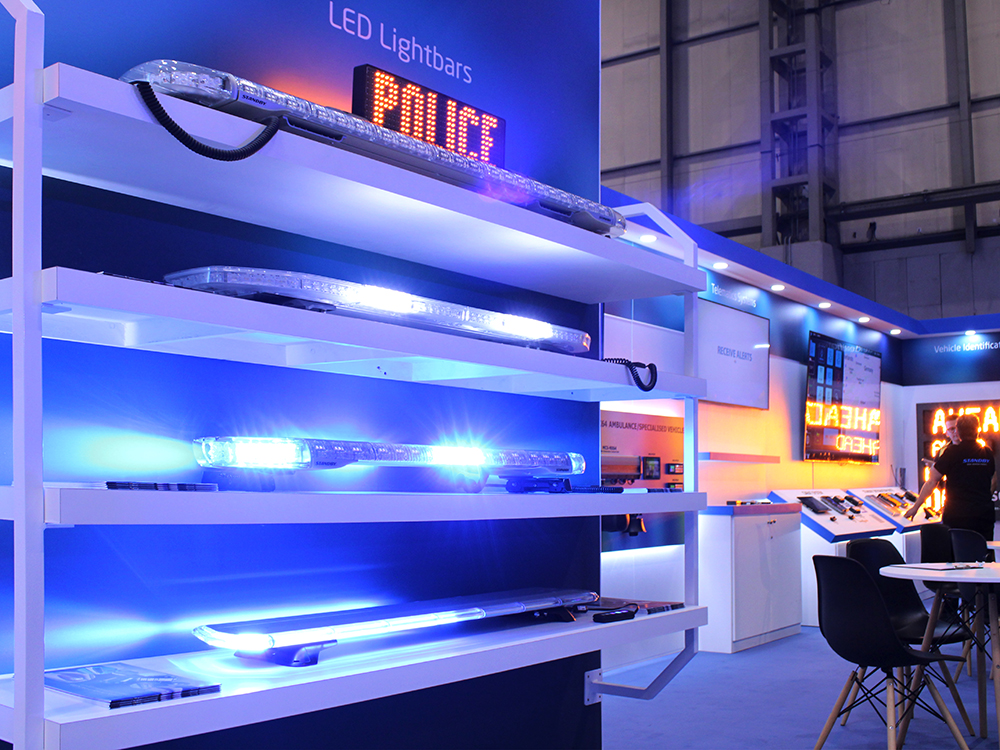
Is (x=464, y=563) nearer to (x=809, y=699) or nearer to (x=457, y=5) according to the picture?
(x=457, y=5)

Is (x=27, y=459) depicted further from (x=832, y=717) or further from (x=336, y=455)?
(x=832, y=717)

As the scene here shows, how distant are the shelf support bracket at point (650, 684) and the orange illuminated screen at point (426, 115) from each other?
152 centimetres

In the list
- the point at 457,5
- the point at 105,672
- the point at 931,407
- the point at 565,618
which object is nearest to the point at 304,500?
the point at 105,672

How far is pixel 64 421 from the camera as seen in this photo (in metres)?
1.74

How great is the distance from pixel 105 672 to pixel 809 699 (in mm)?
3970

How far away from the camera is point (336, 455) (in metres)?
1.90

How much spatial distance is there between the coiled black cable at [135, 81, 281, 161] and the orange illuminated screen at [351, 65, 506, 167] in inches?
17.7

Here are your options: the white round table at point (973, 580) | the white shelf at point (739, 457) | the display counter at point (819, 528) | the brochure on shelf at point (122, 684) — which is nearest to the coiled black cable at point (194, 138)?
the brochure on shelf at point (122, 684)

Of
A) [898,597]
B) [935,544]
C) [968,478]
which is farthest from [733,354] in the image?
[898,597]

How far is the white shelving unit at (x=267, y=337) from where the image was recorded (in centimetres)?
130

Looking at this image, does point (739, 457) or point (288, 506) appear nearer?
point (288, 506)

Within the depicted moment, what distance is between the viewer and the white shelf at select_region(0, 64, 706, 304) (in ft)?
4.74

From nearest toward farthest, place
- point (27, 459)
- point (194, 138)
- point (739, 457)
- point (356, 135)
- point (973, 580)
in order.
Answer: point (27, 459)
point (194, 138)
point (356, 135)
point (973, 580)
point (739, 457)

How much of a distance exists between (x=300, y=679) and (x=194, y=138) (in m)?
0.95
